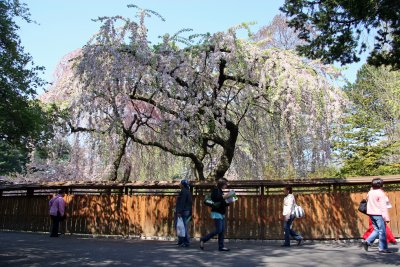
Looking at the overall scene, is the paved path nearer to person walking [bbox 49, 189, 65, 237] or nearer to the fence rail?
the fence rail

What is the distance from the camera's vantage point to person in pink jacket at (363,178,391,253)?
7.66 m

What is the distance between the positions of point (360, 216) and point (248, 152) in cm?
494

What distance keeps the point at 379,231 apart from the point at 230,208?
4710mm

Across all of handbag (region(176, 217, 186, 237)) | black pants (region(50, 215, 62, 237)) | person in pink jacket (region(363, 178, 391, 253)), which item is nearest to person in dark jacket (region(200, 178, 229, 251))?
handbag (region(176, 217, 186, 237))

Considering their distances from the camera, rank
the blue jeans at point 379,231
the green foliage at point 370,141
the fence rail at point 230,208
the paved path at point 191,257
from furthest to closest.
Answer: the green foliage at point 370,141 < the fence rail at point 230,208 < the blue jeans at point 379,231 < the paved path at point 191,257

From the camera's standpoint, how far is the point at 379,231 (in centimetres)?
770

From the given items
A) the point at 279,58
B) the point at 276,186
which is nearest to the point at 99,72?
the point at 279,58

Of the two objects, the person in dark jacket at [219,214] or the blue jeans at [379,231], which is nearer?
the blue jeans at [379,231]

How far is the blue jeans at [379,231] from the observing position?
763 centimetres

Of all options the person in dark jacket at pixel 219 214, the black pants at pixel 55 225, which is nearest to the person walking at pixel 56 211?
the black pants at pixel 55 225

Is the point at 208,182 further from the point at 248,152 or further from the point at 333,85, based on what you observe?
the point at 333,85

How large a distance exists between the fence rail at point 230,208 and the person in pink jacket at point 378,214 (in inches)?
109

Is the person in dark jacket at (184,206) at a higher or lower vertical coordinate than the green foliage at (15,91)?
lower

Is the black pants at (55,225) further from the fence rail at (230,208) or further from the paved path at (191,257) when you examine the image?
the paved path at (191,257)
